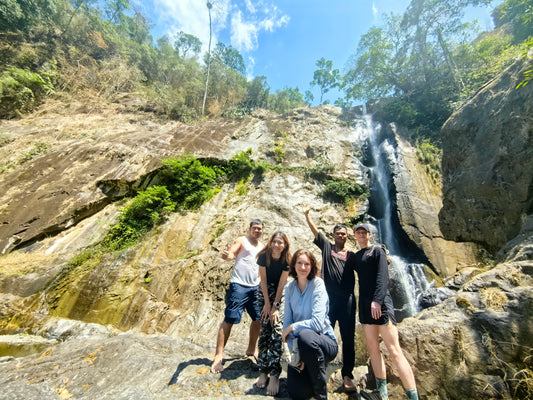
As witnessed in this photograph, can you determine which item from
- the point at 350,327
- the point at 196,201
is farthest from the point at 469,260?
the point at 196,201

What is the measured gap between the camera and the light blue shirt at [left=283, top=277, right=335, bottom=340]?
234cm

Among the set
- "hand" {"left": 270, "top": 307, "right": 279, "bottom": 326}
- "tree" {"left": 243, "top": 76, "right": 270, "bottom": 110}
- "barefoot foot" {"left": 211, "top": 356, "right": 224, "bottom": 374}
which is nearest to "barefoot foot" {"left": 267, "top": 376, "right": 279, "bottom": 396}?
"hand" {"left": 270, "top": 307, "right": 279, "bottom": 326}

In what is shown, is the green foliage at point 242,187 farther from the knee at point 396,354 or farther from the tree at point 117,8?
the tree at point 117,8

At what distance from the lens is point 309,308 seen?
2.51 metres

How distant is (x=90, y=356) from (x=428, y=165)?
1404 centimetres

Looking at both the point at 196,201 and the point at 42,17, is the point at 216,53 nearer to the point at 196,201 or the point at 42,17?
the point at 42,17

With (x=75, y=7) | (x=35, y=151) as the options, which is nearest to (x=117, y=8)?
(x=75, y=7)

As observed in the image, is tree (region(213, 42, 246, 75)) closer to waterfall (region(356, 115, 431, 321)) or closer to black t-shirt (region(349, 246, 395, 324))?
waterfall (region(356, 115, 431, 321))

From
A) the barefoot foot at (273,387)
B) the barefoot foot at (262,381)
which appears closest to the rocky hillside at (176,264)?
the barefoot foot at (262,381)

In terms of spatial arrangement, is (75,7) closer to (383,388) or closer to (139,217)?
(139,217)

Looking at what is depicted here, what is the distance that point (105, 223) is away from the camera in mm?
9258

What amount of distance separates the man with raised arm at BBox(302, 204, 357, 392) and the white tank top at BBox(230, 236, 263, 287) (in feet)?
3.33

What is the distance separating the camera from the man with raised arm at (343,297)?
9.50 ft

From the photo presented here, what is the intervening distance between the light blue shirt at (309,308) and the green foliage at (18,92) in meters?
20.1
